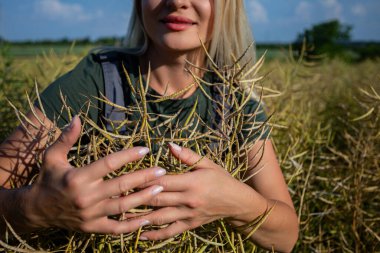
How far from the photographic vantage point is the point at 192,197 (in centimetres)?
65

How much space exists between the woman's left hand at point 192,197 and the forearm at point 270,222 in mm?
52

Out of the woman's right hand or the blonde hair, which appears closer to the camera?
the woman's right hand

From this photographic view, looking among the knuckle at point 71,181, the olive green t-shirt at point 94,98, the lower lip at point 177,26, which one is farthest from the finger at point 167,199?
the lower lip at point 177,26

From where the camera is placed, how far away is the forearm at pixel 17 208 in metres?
0.66

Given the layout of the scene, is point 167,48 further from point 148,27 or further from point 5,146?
point 5,146

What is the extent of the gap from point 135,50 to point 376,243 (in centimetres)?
88

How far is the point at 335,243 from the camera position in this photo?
50.4 inches

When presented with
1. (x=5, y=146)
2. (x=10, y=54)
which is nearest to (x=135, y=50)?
(x=5, y=146)

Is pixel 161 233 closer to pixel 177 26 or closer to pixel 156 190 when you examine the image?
pixel 156 190

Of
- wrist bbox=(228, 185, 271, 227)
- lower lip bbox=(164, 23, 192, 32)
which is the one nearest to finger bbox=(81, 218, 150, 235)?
Result: wrist bbox=(228, 185, 271, 227)

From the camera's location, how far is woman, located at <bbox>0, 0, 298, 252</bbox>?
58 cm

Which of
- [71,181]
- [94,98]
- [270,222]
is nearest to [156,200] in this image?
[71,181]

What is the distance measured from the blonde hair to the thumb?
0.61m

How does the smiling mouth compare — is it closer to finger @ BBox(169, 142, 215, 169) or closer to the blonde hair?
the blonde hair
